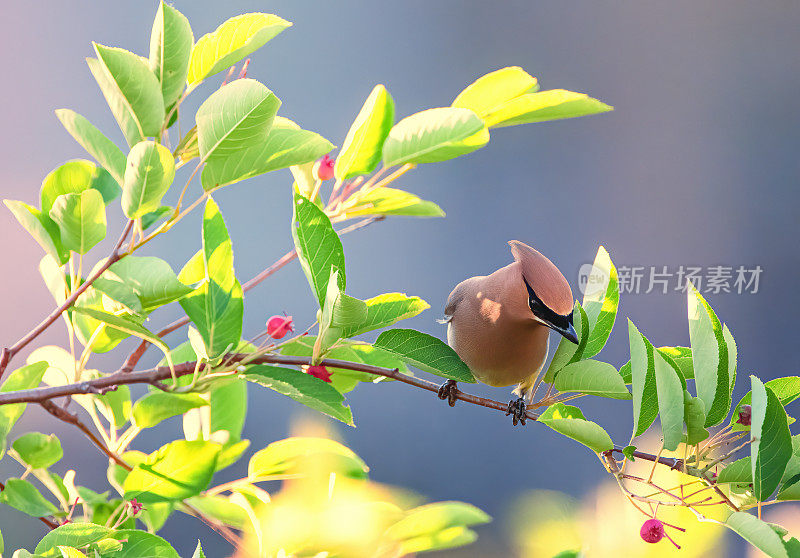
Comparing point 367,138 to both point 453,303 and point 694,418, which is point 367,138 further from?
point 453,303

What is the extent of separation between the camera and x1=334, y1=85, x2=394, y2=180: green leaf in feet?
1.37

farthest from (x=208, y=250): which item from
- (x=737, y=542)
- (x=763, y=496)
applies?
(x=737, y=542)

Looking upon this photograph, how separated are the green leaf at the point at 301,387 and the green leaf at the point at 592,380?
A: 13 centimetres

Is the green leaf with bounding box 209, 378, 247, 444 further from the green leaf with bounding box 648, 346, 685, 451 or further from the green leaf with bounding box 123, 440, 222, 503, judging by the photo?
the green leaf with bounding box 648, 346, 685, 451

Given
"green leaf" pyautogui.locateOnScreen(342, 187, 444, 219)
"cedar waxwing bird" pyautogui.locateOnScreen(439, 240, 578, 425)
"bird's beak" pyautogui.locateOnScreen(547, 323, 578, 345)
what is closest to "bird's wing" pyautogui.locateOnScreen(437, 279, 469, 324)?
"cedar waxwing bird" pyautogui.locateOnScreen(439, 240, 578, 425)

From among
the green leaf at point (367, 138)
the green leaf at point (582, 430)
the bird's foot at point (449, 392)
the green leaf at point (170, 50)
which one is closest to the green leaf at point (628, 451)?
the green leaf at point (582, 430)

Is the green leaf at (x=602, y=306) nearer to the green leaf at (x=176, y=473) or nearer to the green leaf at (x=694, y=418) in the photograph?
the green leaf at (x=694, y=418)

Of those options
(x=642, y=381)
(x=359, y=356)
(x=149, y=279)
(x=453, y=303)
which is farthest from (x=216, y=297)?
(x=453, y=303)

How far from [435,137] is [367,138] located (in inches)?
1.8

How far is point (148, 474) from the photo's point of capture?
450mm

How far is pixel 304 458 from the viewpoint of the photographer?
0.50 m

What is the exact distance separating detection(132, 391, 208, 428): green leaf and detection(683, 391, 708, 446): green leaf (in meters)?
0.31

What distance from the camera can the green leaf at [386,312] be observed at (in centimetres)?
40

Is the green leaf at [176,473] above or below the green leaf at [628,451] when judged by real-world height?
below
